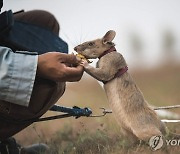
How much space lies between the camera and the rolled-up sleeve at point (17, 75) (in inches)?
30.5

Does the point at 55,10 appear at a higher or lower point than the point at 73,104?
higher

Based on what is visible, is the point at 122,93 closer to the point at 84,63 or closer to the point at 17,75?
the point at 84,63

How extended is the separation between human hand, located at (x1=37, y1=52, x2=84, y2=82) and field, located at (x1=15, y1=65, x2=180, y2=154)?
0.71 feet

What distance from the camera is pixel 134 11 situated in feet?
3.58

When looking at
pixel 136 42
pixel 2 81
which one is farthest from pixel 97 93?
pixel 2 81

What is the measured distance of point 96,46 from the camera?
961 millimetres

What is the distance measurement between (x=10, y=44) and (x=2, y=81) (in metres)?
0.20

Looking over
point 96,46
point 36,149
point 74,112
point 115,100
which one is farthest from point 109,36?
point 36,149

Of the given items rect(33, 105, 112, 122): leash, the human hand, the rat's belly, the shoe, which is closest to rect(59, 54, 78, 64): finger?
the human hand

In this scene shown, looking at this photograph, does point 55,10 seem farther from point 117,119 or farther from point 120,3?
point 117,119

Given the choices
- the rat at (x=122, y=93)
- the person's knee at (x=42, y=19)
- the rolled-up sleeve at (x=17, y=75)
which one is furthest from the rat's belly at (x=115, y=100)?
the person's knee at (x=42, y=19)

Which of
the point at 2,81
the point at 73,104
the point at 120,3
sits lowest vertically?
the point at 73,104

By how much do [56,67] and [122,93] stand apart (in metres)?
0.21

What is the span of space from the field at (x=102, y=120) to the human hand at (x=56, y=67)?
218 millimetres
